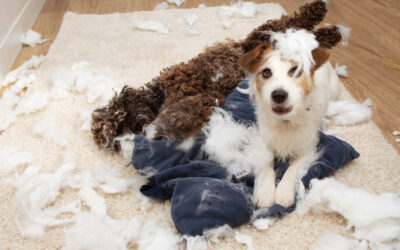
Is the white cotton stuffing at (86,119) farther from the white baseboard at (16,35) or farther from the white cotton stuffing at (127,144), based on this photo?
the white baseboard at (16,35)

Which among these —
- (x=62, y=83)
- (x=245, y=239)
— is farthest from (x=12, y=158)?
(x=245, y=239)

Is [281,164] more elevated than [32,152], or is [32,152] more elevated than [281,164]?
[281,164]

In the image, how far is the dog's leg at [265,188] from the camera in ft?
3.82

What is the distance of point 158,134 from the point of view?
1.36 meters

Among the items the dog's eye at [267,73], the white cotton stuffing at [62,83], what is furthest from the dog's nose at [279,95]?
the white cotton stuffing at [62,83]

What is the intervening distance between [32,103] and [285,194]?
1387mm

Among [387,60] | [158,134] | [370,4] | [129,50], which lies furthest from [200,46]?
[370,4]

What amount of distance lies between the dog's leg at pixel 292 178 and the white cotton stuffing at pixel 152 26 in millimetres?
1598

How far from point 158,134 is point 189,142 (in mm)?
143

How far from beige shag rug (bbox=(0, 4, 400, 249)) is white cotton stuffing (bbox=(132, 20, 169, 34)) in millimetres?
45

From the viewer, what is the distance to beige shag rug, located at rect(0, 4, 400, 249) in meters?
1.13

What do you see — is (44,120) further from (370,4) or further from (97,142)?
(370,4)

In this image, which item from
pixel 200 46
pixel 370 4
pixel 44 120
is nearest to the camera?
pixel 44 120

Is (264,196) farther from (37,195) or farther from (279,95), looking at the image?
(37,195)
